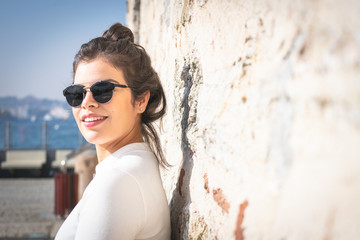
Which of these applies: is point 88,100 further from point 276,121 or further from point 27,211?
point 27,211

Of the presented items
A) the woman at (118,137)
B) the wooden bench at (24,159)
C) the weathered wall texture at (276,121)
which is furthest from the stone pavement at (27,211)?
the weathered wall texture at (276,121)

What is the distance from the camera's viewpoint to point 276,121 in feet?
2.14

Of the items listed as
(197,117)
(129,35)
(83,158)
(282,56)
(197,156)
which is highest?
(129,35)

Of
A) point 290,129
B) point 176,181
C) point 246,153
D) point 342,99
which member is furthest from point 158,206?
point 342,99

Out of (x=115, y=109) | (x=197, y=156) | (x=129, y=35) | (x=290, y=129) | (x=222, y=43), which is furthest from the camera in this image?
(x=129, y=35)

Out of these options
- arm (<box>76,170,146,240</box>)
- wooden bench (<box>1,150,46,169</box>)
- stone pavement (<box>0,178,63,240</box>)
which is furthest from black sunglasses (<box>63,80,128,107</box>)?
wooden bench (<box>1,150,46,169</box>)

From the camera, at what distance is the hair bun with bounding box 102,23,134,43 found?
64.8 inches

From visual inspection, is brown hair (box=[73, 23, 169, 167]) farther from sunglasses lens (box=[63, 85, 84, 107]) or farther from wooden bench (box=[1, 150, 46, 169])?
wooden bench (box=[1, 150, 46, 169])

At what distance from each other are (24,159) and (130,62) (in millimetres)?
10328

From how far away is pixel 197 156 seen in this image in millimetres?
1229

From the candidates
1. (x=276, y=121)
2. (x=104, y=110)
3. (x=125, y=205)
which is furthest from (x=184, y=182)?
(x=276, y=121)

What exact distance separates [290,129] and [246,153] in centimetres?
20

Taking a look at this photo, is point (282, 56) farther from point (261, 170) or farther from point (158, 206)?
point (158, 206)

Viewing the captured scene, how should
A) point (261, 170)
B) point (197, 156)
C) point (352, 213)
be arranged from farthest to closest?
point (197, 156)
point (261, 170)
point (352, 213)
